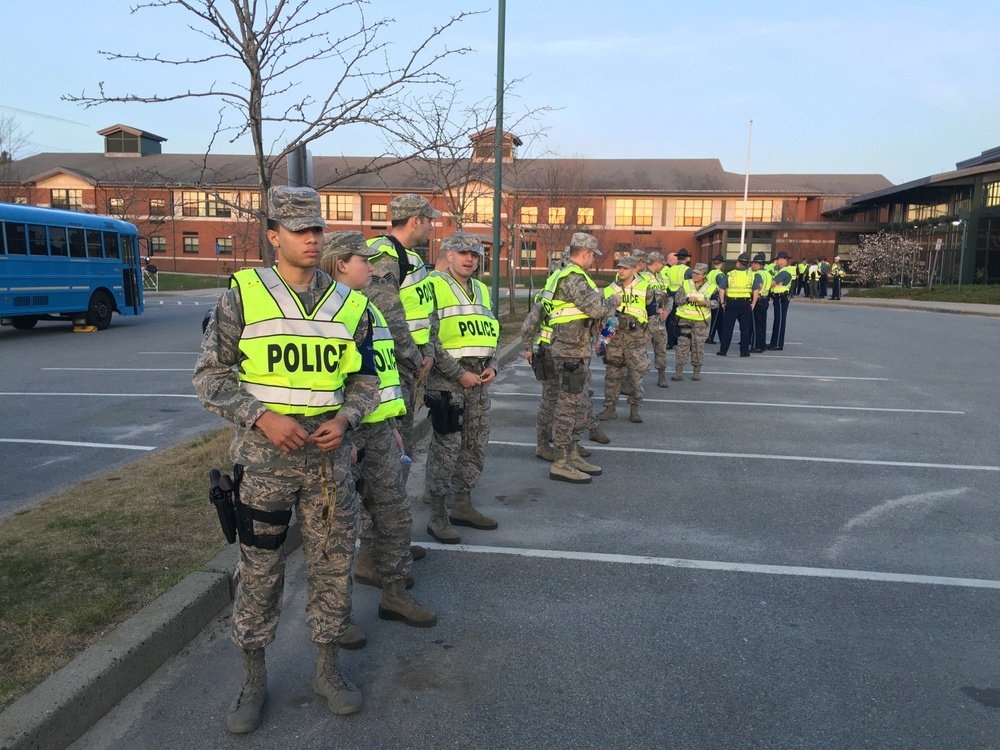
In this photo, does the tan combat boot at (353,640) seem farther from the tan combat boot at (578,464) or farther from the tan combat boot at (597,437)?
the tan combat boot at (597,437)

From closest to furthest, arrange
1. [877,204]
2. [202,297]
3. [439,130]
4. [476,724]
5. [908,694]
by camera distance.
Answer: [476,724] → [908,694] → [439,130] → [202,297] → [877,204]

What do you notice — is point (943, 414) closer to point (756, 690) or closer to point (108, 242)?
point (756, 690)

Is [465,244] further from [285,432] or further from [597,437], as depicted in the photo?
[597,437]

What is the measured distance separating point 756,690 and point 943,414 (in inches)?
295

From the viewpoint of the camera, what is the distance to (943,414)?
921cm

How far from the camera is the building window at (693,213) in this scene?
188 ft

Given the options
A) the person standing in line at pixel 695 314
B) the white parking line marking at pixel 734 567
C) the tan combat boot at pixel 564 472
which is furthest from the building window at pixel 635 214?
the white parking line marking at pixel 734 567

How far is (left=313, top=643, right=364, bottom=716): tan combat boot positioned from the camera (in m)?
3.04

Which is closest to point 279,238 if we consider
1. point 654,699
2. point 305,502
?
point 305,502

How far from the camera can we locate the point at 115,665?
306cm

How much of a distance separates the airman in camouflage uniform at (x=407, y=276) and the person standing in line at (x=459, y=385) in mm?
165

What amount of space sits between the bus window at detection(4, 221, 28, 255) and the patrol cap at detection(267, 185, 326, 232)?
16.7m

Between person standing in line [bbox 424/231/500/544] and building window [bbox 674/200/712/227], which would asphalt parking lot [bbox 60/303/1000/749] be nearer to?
person standing in line [bbox 424/231/500/544]

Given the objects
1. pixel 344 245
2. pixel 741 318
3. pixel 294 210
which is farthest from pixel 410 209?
pixel 741 318
